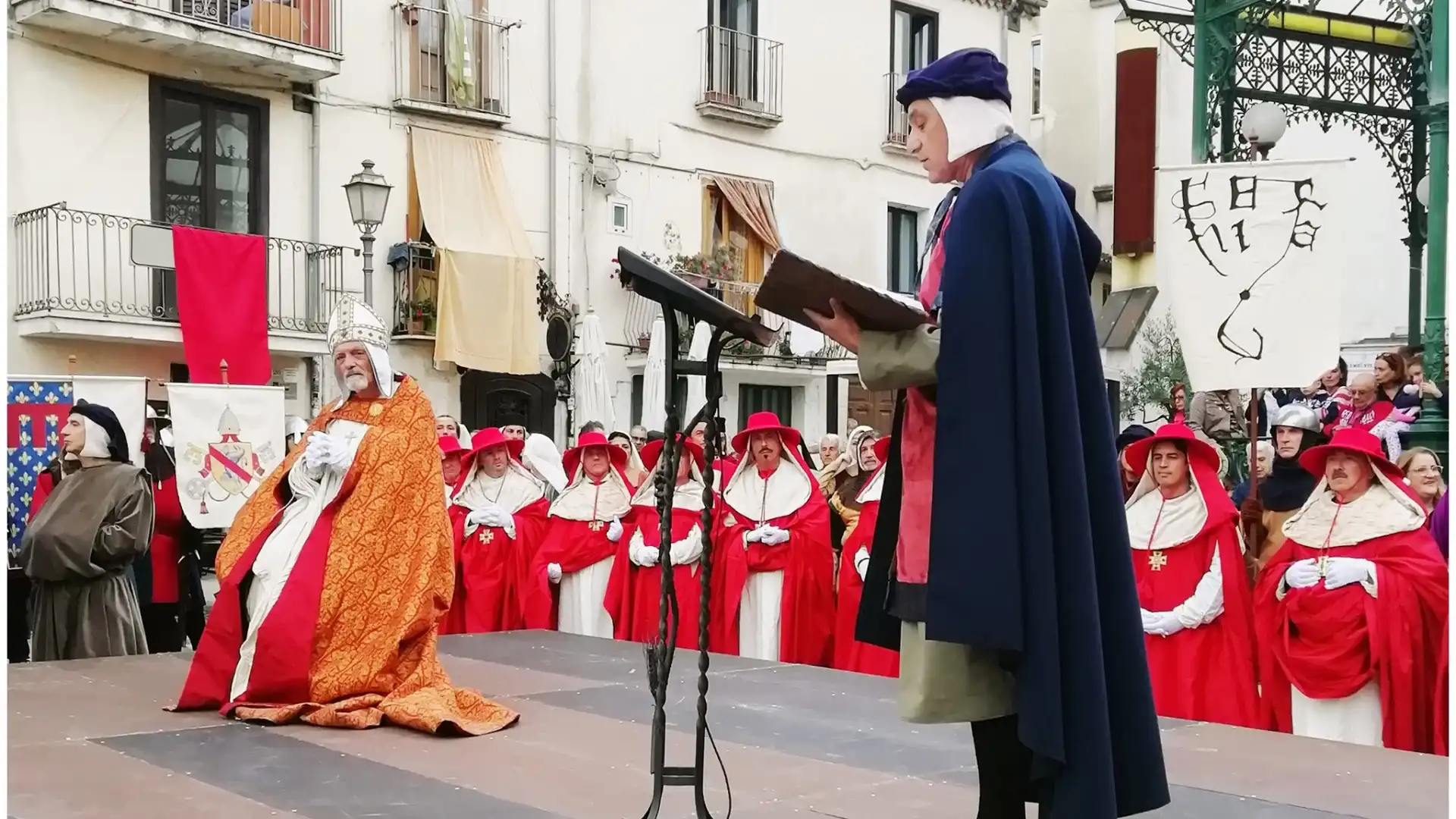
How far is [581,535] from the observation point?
27.7ft

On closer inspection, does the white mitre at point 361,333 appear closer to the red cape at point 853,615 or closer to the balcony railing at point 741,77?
the red cape at point 853,615

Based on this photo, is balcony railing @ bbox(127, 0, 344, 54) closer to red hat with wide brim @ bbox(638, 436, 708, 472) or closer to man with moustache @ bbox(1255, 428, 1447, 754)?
red hat with wide brim @ bbox(638, 436, 708, 472)

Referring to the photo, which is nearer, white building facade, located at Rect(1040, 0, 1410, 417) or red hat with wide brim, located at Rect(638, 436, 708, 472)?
red hat with wide brim, located at Rect(638, 436, 708, 472)

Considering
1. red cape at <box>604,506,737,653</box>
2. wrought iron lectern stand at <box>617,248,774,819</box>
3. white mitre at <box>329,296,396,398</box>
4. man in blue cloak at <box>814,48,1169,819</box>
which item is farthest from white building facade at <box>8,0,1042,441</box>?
man in blue cloak at <box>814,48,1169,819</box>

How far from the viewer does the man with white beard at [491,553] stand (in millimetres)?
8531

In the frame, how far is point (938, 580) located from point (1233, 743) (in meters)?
2.97

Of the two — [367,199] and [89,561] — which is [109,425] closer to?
[89,561]

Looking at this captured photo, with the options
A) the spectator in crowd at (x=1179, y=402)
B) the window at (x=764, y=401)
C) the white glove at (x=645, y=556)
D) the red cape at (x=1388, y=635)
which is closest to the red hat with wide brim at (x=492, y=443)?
the white glove at (x=645, y=556)

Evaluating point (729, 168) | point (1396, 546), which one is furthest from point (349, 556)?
point (729, 168)

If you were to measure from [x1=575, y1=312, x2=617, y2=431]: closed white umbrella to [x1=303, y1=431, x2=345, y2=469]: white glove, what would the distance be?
30.5ft

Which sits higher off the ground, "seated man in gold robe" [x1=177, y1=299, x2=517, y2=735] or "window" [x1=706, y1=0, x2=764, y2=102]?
"window" [x1=706, y1=0, x2=764, y2=102]

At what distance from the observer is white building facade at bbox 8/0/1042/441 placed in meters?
12.8

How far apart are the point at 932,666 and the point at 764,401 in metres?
15.2

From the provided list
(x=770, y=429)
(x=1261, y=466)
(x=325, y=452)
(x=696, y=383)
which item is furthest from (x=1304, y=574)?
(x=696, y=383)
